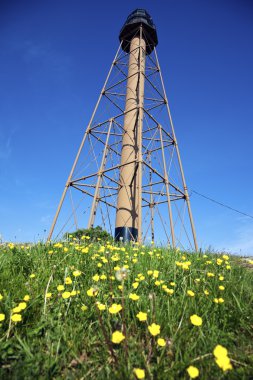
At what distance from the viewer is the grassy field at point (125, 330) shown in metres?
1.61

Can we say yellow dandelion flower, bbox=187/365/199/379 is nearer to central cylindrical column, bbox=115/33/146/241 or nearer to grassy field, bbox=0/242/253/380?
grassy field, bbox=0/242/253/380

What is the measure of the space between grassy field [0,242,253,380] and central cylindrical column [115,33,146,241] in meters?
7.72

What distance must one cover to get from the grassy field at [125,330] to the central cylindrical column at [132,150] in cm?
772

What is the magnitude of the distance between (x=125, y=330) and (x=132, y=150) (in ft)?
38.0

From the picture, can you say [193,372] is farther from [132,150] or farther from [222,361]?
[132,150]

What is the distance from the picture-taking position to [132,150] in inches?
510

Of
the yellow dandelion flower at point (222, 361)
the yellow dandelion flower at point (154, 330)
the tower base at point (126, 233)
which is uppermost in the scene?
the tower base at point (126, 233)

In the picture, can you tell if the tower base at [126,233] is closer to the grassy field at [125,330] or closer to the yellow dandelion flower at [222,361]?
the grassy field at [125,330]

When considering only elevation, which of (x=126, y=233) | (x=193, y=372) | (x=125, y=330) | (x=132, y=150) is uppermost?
(x=132, y=150)

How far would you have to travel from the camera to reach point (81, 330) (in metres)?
2.08

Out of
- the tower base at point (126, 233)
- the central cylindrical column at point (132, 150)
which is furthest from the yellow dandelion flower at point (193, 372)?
the tower base at point (126, 233)

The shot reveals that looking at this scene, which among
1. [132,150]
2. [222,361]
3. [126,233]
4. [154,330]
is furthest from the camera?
[132,150]

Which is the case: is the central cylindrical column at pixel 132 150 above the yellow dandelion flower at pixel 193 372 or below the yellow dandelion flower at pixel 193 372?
above

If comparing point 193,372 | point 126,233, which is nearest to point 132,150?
point 126,233
